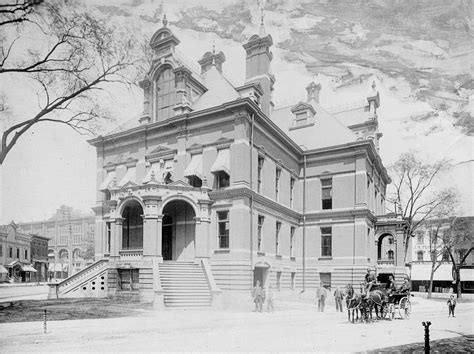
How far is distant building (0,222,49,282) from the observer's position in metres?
39.0

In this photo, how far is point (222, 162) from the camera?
23781mm

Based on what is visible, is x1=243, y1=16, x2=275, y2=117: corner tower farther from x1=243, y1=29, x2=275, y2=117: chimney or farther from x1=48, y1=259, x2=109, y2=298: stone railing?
x1=48, y1=259, x2=109, y2=298: stone railing

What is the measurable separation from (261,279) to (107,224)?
10.3 meters

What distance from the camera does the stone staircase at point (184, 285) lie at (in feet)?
65.6

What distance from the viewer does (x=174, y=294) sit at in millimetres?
20172

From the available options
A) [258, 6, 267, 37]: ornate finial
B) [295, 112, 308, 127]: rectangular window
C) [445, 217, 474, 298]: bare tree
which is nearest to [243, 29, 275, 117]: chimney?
[295, 112, 308, 127]: rectangular window

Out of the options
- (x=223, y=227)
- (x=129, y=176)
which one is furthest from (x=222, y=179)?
(x=129, y=176)

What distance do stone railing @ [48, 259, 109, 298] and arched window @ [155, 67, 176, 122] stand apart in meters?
9.01

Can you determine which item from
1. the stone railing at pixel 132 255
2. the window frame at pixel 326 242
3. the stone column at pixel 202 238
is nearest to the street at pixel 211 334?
the stone railing at pixel 132 255

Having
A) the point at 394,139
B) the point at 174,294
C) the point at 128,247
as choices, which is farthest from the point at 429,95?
the point at 128,247

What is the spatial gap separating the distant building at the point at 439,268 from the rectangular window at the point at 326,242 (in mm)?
16241

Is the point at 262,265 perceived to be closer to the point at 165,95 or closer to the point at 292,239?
the point at 292,239

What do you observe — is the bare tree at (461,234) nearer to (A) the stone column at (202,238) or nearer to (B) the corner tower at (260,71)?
(B) the corner tower at (260,71)

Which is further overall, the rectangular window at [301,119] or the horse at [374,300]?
the rectangular window at [301,119]
